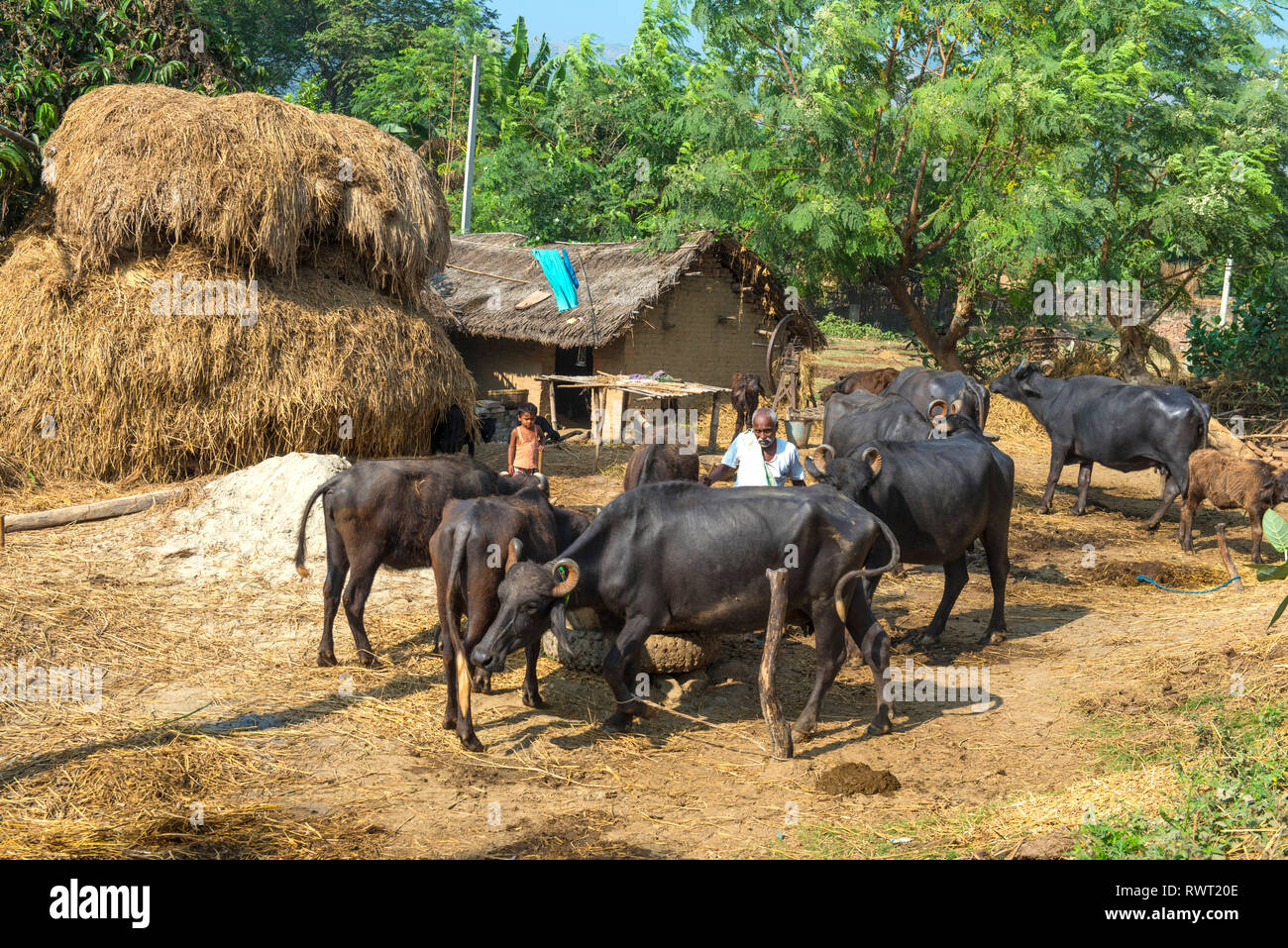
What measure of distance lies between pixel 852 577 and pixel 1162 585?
592 centimetres

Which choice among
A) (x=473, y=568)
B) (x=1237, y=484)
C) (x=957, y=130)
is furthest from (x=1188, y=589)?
(x=957, y=130)

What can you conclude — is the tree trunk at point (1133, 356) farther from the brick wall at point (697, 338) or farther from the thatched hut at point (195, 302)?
the thatched hut at point (195, 302)

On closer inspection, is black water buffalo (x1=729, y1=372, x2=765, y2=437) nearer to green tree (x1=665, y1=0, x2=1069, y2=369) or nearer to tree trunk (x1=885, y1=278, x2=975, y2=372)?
green tree (x1=665, y1=0, x2=1069, y2=369)

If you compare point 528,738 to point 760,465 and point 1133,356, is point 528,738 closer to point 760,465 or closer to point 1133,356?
point 760,465

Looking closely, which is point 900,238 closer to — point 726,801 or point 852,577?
point 852,577

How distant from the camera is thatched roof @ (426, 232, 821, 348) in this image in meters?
20.2

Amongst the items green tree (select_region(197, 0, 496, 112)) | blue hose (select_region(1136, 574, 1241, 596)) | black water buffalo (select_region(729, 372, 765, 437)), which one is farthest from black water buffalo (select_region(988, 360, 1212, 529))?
green tree (select_region(197, 0, 496, 112))

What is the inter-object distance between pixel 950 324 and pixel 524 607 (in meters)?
16.2

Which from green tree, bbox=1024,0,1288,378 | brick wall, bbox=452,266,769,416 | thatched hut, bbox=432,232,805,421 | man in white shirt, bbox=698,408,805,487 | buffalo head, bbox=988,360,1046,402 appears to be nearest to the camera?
man in white shirt, bbox=698,408,805,487

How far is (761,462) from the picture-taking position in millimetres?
8734

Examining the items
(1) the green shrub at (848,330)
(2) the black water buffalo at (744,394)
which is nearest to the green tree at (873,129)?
(2) the black water buffalo at (744,394)

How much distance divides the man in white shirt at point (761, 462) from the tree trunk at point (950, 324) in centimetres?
1168

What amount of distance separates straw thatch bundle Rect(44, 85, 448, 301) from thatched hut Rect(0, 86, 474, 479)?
2 cm

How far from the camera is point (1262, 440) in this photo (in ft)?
58.6
